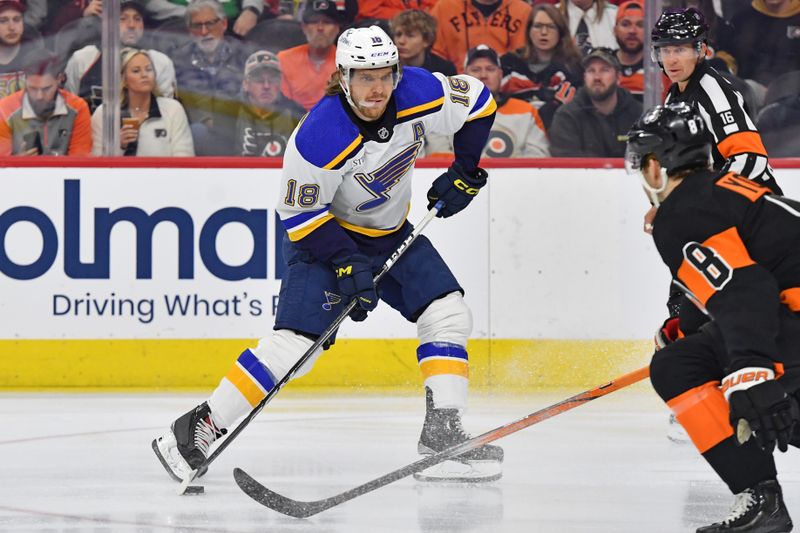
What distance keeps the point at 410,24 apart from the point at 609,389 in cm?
279

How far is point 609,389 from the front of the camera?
270 centimetres

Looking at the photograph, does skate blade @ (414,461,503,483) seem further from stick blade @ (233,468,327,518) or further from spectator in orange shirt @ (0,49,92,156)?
spectator in orange shirt @ (0,49,92,156)

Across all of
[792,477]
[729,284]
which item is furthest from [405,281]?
[729,284]

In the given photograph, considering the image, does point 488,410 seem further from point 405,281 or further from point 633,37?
point 633,37

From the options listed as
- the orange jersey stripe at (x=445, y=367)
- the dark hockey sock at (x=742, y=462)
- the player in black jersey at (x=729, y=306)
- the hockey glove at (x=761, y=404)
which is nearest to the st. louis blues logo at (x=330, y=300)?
the orange jersey stripe at (x=445, y=367)

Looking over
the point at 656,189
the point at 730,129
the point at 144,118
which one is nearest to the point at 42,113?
the point at 144,118

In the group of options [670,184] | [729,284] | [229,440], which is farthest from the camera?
[229,440]

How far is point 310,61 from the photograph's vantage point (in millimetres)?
5156

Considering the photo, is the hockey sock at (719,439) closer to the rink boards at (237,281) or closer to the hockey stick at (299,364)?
the hockey stick at (299,364)

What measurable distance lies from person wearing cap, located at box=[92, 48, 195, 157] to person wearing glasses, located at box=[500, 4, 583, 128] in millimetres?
1304

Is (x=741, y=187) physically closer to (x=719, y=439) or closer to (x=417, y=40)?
(x=719, y=439)

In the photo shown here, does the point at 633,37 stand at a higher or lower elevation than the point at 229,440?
higher

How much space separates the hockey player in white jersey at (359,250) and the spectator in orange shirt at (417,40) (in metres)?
1.78

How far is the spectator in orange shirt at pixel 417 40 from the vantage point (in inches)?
203
